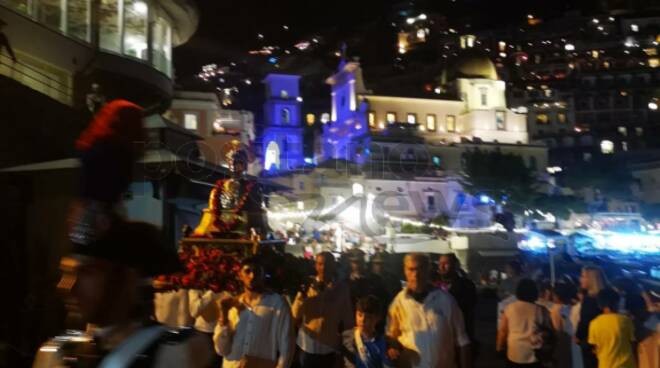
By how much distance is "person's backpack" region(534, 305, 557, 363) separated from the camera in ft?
22.9

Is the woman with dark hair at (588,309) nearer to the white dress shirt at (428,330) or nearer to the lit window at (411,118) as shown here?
the white dress shirt at (428,330)

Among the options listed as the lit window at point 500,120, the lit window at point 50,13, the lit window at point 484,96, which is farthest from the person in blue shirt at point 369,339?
the lit window at point 484,96

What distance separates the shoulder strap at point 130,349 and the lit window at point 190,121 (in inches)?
1529

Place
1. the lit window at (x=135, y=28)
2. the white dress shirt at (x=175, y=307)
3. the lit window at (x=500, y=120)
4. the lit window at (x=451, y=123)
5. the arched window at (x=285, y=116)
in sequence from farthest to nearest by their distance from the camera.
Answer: the arched window at (x=285, y=116) → the lit window at (x=500, y=120) → the lit window at (x=451, y=123) → the lit window at (x=135, y=28) → the white dress shirt at (x=175, y=307)

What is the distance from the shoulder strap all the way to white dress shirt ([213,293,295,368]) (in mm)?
3482

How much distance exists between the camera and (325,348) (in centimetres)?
743

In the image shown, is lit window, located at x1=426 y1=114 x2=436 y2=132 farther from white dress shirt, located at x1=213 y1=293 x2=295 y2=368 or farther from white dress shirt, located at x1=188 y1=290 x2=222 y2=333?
white dress shirt, located at x1=213 y1=293 x2=295 y2=368

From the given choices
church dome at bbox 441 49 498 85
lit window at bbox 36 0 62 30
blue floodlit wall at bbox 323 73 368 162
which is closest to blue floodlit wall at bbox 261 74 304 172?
blue floodlit wall at bbox 323 73 368 162

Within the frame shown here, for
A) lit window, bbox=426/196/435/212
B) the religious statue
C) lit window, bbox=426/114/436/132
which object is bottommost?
the religious statue

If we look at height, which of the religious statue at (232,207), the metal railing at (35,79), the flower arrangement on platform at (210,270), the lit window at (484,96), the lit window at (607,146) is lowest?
the flower arrangement on platform at (210,270)

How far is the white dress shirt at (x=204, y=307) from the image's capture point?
24.8 ft

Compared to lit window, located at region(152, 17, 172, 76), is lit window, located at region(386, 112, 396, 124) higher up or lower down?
higher up

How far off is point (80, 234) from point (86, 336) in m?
0.44

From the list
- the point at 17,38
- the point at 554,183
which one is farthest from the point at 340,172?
the point at 17,38
